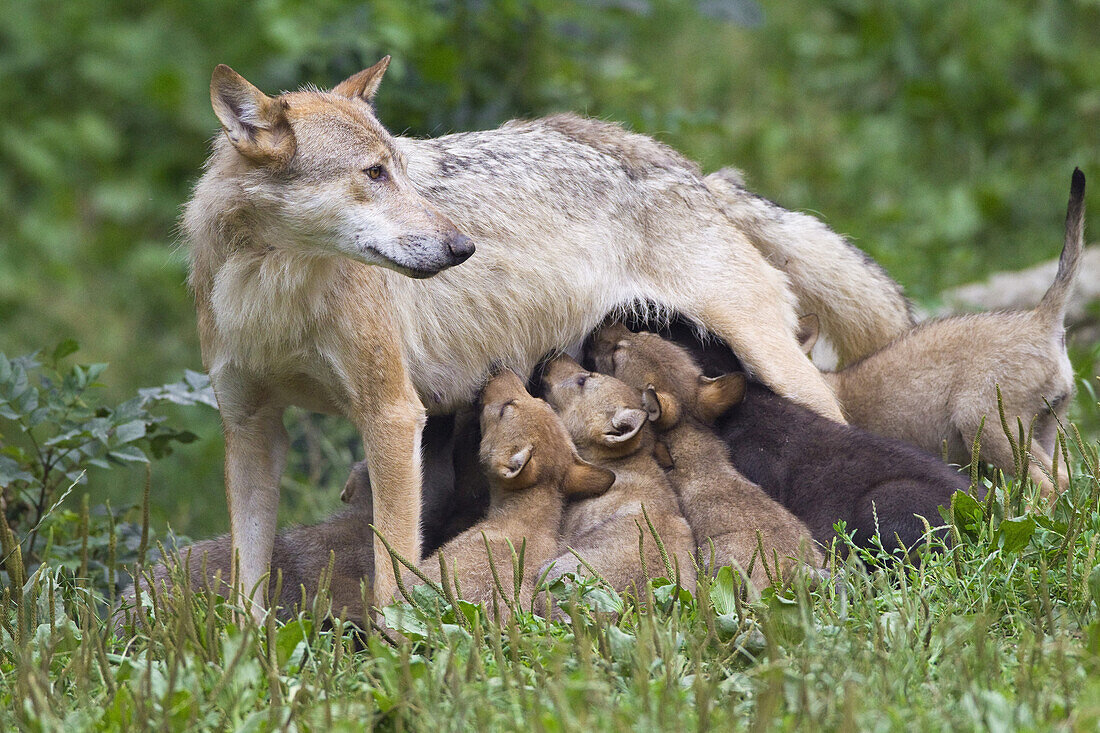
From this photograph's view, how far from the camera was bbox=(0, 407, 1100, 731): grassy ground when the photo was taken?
9.07 feet

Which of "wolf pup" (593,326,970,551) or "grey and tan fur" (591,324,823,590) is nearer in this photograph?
"grey and tan fur" (591,324,823,590)

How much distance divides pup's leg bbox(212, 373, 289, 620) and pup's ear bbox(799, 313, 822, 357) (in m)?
2.47

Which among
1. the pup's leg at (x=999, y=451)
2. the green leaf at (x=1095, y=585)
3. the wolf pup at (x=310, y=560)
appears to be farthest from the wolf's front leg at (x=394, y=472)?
the pup's leg at (x=999, y=451)

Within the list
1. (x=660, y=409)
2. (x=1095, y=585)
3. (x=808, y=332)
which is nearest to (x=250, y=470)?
(x=660, y=409)

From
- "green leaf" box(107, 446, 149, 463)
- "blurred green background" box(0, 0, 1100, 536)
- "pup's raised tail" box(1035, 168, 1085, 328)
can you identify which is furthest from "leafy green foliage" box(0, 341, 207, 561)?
"blurred green background" box(0, 0, 1100, 536)

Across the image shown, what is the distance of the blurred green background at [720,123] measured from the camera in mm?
10453

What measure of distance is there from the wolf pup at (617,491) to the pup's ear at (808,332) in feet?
3.17

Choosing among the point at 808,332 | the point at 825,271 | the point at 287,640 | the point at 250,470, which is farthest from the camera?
the point at 825,271

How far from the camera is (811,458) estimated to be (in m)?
4.66

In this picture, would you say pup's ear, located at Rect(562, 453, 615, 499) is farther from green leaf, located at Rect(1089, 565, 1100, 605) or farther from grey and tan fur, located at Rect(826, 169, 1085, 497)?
green leaf, located at Rect(1089, 565, 1100, 605)

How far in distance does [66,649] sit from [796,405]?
119 inches

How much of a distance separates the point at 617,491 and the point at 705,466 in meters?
0.39

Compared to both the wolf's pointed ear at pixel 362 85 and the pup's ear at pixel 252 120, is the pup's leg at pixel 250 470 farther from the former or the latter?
the wolf's pointed ear at pixel 362 85

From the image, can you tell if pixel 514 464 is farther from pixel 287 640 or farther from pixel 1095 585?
pixel 1095 585
